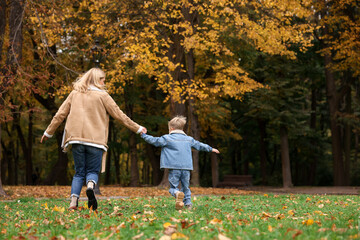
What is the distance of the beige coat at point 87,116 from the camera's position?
20.8 feet

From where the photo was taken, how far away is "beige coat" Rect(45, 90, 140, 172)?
20.8 feet

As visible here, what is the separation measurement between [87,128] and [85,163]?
0.55 meters

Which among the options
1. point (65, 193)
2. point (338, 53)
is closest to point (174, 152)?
point (65, 193)

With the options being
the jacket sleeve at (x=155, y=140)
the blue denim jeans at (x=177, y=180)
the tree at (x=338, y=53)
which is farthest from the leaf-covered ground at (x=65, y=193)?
the tree at (x=338, y=53)

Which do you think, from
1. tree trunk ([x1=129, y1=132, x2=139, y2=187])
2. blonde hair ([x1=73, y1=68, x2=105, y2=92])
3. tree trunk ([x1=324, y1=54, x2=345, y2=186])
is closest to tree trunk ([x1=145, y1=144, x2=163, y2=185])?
tree trunk ([x1=129, y1=132, x2=139, y2=187])

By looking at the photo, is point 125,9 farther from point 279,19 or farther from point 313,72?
point 313,72

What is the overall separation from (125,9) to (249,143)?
20629 mm

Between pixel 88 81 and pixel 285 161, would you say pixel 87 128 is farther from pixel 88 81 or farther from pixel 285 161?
pixel 285 161

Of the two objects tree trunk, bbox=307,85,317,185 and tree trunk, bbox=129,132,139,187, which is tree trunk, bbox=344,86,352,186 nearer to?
tree trunk, bbox=307,85,317,185

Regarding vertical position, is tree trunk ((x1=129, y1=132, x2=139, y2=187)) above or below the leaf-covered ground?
above

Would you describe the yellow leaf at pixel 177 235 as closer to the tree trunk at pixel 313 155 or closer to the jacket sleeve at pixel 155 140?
the jacket sleeve at pixel 155 140

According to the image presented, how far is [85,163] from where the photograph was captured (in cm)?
648

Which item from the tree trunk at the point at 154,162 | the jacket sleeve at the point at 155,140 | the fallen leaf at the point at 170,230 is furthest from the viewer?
the tree trunk at the point at 154,162

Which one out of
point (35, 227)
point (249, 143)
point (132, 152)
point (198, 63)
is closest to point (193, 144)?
Answer: point (35, 227)
